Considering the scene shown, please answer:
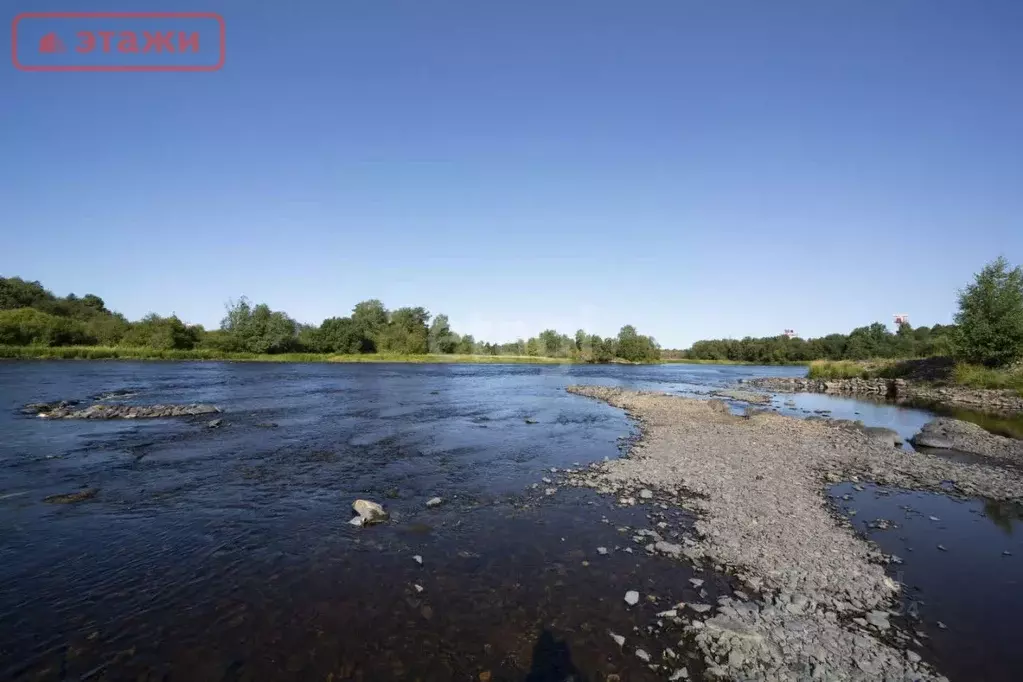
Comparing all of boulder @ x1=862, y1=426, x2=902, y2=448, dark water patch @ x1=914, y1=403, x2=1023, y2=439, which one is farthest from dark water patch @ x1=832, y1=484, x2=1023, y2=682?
dark water patch @ x1=914, y1=403, x2=1023, y2=439

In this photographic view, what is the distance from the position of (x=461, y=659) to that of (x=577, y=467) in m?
12.2

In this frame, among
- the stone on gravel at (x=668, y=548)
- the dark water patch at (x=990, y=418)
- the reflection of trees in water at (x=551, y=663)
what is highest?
the dark water patch at (x=990, y=418)

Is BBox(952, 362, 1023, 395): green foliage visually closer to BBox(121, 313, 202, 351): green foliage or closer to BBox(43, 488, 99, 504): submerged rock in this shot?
BBox(43, 488, 99, 504): submerged rock

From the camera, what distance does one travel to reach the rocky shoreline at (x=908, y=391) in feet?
130

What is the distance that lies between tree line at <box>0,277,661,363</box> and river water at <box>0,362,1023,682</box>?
302 ft

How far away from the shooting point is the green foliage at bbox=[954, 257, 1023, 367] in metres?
44.5

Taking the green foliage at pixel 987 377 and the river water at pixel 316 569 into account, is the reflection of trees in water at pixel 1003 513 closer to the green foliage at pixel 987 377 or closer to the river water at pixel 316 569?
the river water at pixel 316 569

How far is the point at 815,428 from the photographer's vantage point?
2695cm

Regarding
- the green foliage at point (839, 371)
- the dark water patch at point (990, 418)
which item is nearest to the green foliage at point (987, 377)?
the dark water patch at point (990, 418)

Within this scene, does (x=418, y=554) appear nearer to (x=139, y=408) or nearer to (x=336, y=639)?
(x=336, y=639)

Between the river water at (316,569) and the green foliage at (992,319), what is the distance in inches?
1818

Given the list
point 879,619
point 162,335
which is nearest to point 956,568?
point 879,619

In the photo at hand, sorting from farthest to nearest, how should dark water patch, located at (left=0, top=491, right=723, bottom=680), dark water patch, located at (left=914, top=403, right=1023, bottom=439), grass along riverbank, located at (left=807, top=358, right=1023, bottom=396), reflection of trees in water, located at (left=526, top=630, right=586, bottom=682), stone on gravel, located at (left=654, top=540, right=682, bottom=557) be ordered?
1. grass along riverbank, located at (left=807, top=358, right=1023, bottom=396)
2. dark water patch, located at (left=914, top=403, right=1023, bottom=439)
3. stone on gravel, located at (left=654, top=540, right=682, bottom=557)
4. dark water patch, located at (left=0, top=491, right=723, bottom=680)
5. reflection of trees in water, located at (left=526, top=630, right=586, bottom=682)

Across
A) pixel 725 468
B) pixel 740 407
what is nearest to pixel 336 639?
pixel 725 468
